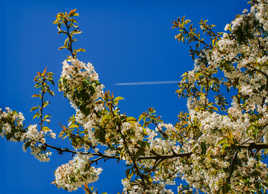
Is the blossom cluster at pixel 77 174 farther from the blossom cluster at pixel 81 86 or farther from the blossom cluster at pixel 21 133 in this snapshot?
the blossom cluster at pixel 81 86

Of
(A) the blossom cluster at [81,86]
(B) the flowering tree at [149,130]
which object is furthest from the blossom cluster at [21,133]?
(A) the blossom cluster at [81,86]

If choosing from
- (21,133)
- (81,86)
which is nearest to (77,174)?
(21,133)

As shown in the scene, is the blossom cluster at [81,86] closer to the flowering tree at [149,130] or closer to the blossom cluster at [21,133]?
the flowering tree at [149,130]

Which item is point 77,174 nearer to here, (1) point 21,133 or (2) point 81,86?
(1) point 21,133

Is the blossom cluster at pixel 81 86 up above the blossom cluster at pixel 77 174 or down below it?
above

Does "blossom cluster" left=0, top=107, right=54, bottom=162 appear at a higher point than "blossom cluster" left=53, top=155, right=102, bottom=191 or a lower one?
higher

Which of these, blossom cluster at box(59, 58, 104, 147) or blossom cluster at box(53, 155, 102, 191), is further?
blossom cluster at box(53, 155, 102, 191)

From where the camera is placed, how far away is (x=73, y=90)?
342 cm

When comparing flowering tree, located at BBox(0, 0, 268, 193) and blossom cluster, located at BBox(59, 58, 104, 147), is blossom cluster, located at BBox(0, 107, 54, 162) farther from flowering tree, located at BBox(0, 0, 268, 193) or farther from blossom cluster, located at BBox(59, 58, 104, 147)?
blossom cluster, located at BBox(59, 58, 104, 147)

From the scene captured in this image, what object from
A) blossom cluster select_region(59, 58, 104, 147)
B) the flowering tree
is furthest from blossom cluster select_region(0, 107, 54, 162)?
blossom cluster select_region(59, 58, 104, 147)

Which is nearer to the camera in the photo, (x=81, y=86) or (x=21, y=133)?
(x=81, y=86)

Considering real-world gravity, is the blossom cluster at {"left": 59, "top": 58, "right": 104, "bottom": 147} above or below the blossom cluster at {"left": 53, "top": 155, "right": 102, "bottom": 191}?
above

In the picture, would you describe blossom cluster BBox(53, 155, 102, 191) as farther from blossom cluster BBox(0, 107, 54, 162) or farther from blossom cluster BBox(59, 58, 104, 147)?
blossom cluster BBox(59, 58, 104, 147)

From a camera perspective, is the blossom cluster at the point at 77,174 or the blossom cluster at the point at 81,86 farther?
the blossom cluster at the point at 77,174
